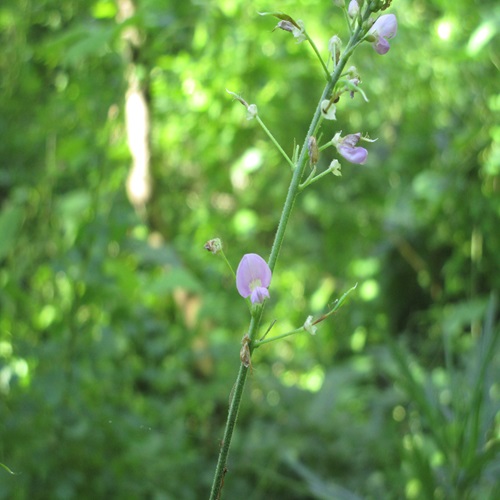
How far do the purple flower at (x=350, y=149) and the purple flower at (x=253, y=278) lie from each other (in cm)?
7

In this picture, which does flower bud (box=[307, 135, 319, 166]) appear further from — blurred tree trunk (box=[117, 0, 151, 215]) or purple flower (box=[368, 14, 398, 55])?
blurred tree trunk (box=[117, 0, 151, 215])

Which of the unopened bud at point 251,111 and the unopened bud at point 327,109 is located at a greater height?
the unopened bud at point 327,109

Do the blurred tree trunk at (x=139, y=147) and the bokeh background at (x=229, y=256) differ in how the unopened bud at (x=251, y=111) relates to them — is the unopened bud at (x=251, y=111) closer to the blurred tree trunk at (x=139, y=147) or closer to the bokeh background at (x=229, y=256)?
the bokeh background at (x=229, y=256)

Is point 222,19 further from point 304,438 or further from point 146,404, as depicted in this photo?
point 304,438

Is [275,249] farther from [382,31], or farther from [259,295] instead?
[382,31]

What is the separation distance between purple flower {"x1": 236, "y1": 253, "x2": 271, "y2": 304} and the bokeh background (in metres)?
0.61

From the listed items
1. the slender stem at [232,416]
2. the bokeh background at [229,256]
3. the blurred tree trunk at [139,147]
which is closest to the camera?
the slender stem at [232,416]

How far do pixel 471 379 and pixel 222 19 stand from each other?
2.73 feet

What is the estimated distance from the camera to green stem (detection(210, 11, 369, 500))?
35 cm

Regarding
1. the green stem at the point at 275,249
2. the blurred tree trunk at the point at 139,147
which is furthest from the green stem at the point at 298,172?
the blurred tree trunk at the point at 139,147

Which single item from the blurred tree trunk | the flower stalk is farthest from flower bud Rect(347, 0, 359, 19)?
the blurred tree trunk

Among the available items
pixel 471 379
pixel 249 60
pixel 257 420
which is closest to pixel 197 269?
pixel 257 420

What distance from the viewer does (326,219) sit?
6.15 ft

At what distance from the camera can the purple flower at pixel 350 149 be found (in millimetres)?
372
